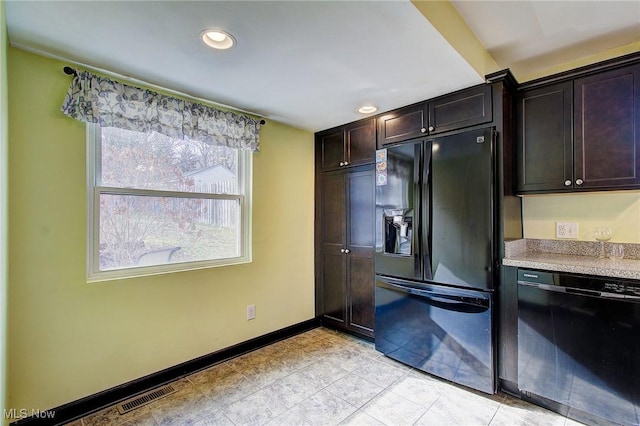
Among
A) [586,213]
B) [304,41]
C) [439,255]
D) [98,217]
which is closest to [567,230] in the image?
[586,213]

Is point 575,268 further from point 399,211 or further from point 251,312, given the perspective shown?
point 251,312

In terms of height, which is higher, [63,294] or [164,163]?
[164,163]

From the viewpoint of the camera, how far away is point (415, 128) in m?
2.50

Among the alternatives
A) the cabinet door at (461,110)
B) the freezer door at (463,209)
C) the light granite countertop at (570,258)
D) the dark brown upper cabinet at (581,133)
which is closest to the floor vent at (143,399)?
the freezer door at (463,209)

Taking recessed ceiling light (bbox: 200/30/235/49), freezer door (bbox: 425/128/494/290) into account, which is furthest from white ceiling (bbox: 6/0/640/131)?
freezer door (bbox: 425/128/494/290)

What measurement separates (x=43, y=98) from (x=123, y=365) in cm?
176

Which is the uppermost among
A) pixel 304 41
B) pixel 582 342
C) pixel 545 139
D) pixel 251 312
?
pixel 304 41

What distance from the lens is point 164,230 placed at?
229cm

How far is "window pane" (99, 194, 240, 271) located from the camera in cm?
205

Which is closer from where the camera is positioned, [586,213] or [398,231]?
[586,213]

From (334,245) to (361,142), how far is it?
1089 millimetres

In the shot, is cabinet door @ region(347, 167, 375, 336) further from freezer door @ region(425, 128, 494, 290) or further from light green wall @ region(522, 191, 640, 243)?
light green wall @ region(522, 191, 640, 243)

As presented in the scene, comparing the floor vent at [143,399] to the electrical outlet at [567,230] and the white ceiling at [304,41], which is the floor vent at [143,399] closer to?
the white ceiling at [304,41]

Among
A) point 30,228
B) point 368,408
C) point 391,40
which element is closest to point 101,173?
point 30,228
